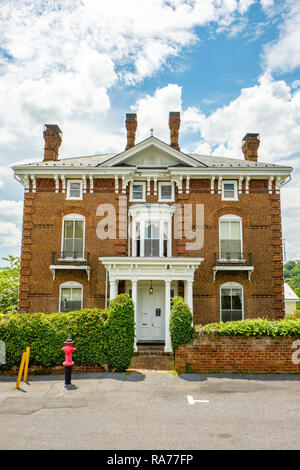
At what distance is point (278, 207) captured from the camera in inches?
747

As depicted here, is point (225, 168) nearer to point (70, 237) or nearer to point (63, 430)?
point (70, 237)

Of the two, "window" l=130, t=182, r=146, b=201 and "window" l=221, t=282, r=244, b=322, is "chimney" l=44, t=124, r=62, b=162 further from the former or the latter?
"window" l=221, t=282, r=244, b=322

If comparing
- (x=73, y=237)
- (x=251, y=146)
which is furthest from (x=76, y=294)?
(x=251, y=146)

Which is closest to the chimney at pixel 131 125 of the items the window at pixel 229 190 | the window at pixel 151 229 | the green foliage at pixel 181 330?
the window at pixel 151 229

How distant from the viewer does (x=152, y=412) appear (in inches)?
323

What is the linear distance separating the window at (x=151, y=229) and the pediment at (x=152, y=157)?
286cm

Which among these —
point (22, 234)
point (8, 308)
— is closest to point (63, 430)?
point (22, 234)

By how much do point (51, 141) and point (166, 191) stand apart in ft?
26.5

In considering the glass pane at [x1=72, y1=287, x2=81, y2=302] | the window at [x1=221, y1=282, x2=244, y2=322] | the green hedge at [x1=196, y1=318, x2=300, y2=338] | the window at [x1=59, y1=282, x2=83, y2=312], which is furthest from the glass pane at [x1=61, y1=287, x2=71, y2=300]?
the green hedge at [x1=196, y1=318, x2=300, y2=338]

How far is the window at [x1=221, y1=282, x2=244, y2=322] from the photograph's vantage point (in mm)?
17969

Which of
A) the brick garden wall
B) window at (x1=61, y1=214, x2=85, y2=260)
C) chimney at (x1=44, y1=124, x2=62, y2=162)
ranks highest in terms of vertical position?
chimney at (x1=44, y1=124, x2=62, y2=162)

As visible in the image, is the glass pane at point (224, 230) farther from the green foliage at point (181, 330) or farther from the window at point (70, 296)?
the window at point (70, 296)

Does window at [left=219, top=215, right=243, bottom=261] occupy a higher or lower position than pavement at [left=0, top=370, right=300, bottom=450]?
higher

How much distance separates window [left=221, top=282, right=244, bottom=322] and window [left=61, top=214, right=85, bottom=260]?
7.65m
